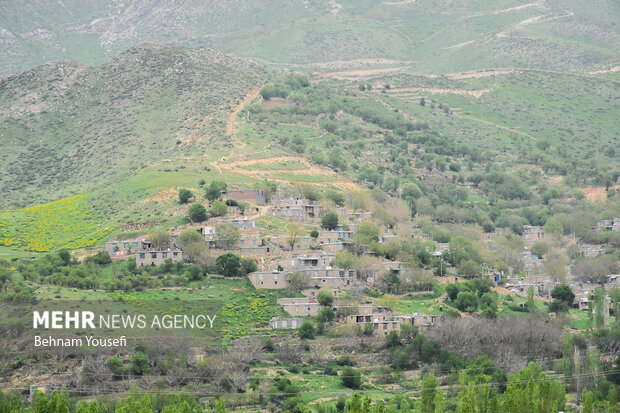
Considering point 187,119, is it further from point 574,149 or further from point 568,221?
point 574,149

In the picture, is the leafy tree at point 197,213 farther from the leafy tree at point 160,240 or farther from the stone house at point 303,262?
the stone house at point 303,262

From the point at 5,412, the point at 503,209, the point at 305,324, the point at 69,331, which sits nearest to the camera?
the point at 5,412

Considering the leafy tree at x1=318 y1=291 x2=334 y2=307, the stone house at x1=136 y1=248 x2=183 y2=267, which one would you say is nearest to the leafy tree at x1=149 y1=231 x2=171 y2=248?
the stone house at x1=136 y1=248 x2=183 y2=267

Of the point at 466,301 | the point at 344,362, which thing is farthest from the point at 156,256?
the point at 466,301

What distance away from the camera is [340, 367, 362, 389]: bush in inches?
2933

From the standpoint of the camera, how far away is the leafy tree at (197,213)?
95.2 meters

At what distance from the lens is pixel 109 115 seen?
466 feet

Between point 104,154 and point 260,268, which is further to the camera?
point 104,154

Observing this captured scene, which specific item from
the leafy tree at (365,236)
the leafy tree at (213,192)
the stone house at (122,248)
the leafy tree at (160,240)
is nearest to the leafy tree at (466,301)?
the leafy tree at (365,236)

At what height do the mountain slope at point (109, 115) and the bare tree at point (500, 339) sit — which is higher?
the mountain slope at point (109, 115)

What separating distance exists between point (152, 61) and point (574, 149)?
55.1 m

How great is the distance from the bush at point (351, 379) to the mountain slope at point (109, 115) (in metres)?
48.4

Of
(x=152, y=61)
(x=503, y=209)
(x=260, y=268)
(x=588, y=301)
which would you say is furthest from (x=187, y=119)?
(x=588, y=301)

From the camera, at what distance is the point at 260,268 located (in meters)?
88.8
